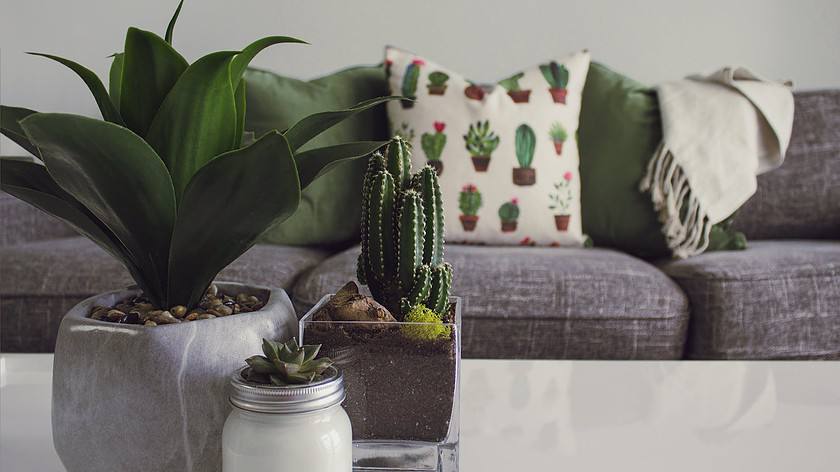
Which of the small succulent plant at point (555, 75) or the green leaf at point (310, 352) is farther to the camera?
the small succulent plant at point (555, 75)

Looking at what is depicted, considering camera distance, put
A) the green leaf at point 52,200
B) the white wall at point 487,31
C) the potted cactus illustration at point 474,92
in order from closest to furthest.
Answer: the green leaf at point 52,200
the potted cactus illustration at point 474,92
the white wall at point 487,31

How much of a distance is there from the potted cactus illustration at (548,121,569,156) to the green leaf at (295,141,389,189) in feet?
4.94

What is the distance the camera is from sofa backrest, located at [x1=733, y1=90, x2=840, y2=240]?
2.12m

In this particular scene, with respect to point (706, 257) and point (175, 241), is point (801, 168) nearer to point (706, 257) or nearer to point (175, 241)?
point (706, 257)

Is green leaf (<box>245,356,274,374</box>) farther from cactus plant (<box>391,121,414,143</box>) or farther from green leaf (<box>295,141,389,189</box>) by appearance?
cactus plant (<box>391,121,414,143</box>)

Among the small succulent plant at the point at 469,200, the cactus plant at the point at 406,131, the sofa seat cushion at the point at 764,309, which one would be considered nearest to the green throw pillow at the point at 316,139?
the cactus plant at the point at 406,131

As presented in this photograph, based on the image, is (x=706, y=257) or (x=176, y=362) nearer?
(x=176, y=362)

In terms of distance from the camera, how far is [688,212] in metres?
1.94

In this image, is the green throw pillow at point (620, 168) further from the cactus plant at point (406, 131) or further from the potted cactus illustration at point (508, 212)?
the cactus plant at point (406, 131)

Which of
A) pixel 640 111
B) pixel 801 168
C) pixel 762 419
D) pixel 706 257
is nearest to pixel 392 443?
pixel 762 419

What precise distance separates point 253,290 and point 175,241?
0.44 feet

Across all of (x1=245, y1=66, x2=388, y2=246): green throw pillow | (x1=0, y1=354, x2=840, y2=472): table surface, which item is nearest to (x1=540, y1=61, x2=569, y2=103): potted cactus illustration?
(x1=245, y1=66, x2=388, y2=246): green throw pillow

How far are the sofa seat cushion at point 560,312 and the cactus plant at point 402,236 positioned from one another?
0.89 meters

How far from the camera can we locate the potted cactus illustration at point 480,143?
6.52ft
